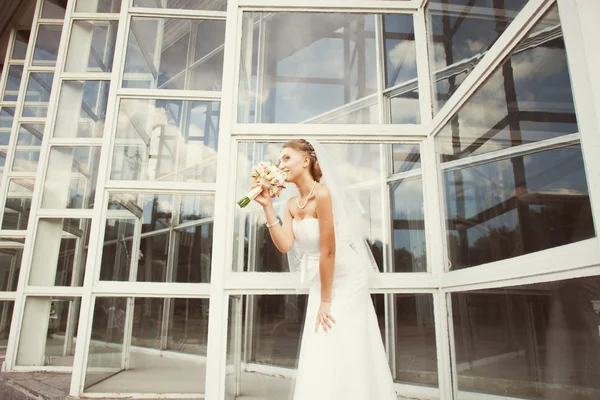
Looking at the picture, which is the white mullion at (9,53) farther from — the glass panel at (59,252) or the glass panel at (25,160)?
the glass panel at (59,252)

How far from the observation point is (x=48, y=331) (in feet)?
11.3

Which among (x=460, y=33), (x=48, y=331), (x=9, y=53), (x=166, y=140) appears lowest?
(x=48, y=331)

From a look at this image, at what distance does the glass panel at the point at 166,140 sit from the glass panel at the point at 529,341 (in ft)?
6.69

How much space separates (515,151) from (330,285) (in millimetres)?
957

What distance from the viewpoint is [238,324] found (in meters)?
2.32

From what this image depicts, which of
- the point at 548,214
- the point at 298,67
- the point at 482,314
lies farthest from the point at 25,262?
the point at 548,214

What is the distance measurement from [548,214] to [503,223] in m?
0.34

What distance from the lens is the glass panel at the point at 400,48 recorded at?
2.61 meters

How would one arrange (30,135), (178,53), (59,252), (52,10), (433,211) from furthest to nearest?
(52,10)
(30,135)
(59,252)
(178,53)
(433,211)

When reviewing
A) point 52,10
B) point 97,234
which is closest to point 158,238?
point 97,234

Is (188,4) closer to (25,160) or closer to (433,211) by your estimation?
(433,211)

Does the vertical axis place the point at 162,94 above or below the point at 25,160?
below

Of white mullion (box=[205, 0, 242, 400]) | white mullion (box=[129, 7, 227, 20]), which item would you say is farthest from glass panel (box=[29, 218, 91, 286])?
white mullion (box=[205, 0, 242, 400])

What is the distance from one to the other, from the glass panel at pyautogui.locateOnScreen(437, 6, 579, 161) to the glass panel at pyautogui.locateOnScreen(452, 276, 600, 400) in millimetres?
503
